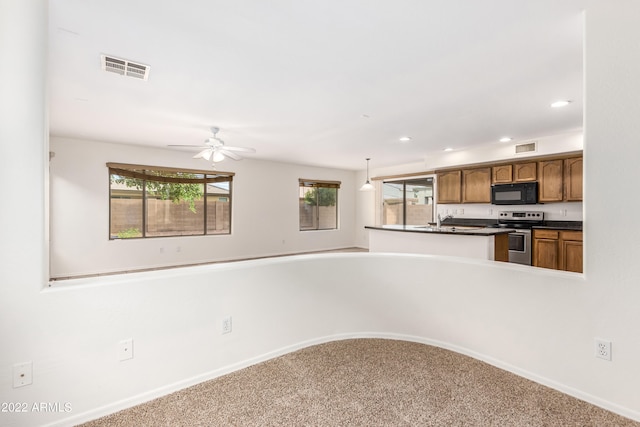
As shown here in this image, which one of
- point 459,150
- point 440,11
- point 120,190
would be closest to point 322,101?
point 440,11

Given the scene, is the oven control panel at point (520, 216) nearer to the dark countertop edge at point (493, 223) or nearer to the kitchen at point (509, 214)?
the kitchen at point (509, 214)

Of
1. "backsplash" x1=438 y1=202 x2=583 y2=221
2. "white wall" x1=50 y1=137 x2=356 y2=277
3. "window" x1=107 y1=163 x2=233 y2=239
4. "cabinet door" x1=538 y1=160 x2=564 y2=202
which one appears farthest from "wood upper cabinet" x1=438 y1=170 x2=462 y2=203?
"window" x1=107 y1=163 x2=233 y2=239

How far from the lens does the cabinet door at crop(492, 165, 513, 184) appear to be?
18.4 ft

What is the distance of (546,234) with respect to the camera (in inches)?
196

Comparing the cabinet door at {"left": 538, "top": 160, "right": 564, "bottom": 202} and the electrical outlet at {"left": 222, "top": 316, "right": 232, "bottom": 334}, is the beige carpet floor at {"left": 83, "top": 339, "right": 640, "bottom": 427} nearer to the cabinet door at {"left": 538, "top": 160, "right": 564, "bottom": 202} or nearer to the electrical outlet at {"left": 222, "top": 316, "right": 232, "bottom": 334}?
the electrical outlet at {"left": 222, "top": 316, "right": 232, "bottom": 334}

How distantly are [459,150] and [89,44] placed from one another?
19.5 ft

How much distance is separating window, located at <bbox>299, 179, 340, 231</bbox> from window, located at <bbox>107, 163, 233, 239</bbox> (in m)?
2.09

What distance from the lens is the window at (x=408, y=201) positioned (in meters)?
7.33

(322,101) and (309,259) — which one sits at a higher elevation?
(322,101)

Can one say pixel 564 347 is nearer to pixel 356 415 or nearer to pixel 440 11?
pixel 356 415

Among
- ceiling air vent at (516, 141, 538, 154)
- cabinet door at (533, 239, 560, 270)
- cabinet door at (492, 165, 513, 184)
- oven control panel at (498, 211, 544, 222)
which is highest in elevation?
ceiling air vent at (516, 141, 538, 154)

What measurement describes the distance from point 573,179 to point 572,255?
1245 mm

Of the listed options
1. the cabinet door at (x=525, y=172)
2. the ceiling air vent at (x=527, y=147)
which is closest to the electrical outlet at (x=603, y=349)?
the ceiling air vent at (x=527, y=147)

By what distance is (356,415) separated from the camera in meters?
1.79
